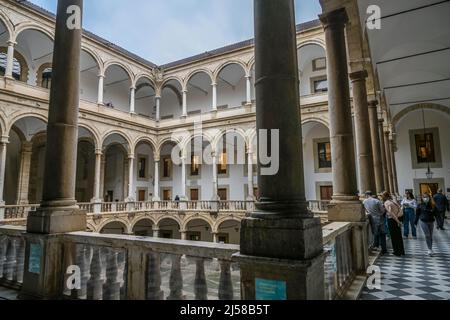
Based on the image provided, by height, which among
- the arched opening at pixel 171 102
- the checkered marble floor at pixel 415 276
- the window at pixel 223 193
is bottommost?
the checkered marble floor at pixel 415 276

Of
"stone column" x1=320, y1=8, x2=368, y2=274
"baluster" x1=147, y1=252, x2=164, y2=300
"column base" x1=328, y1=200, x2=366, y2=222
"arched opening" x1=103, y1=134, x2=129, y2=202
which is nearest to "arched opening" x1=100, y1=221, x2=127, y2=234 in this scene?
"arched opening" x1=103, y1=134, x2=129, y2=202

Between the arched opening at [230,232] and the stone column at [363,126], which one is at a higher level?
the stone column at [363,126]

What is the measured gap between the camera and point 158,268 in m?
3.01

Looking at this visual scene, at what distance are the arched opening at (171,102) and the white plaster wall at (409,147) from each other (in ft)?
61.1

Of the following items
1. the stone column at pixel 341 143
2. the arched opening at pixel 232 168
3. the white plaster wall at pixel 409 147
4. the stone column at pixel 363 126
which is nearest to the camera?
the stone column at pixel 341 143

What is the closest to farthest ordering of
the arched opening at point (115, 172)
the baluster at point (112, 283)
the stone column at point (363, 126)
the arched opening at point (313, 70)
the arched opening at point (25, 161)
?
1. the baluster at point (112, 283)
2. the stone column at point (363, 126)
3. the arched opening at point (25, 161)
4. the arched opening at point (313, 70)
5. the arched opening at point (115, 172)

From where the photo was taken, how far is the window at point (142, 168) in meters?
25.9

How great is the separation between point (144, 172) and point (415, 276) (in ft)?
78.2

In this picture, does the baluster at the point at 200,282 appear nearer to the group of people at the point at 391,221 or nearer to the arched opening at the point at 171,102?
the group of people at the point at 391,221

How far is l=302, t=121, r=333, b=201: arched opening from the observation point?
20.3 metres

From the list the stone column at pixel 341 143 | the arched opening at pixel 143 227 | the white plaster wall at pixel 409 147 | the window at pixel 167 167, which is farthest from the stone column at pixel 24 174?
the white plaster wall at pixel 409 147

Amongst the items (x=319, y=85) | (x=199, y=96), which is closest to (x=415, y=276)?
(x=319, y=85)

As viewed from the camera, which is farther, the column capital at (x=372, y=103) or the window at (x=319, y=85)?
the window at (x=319, y=85)
